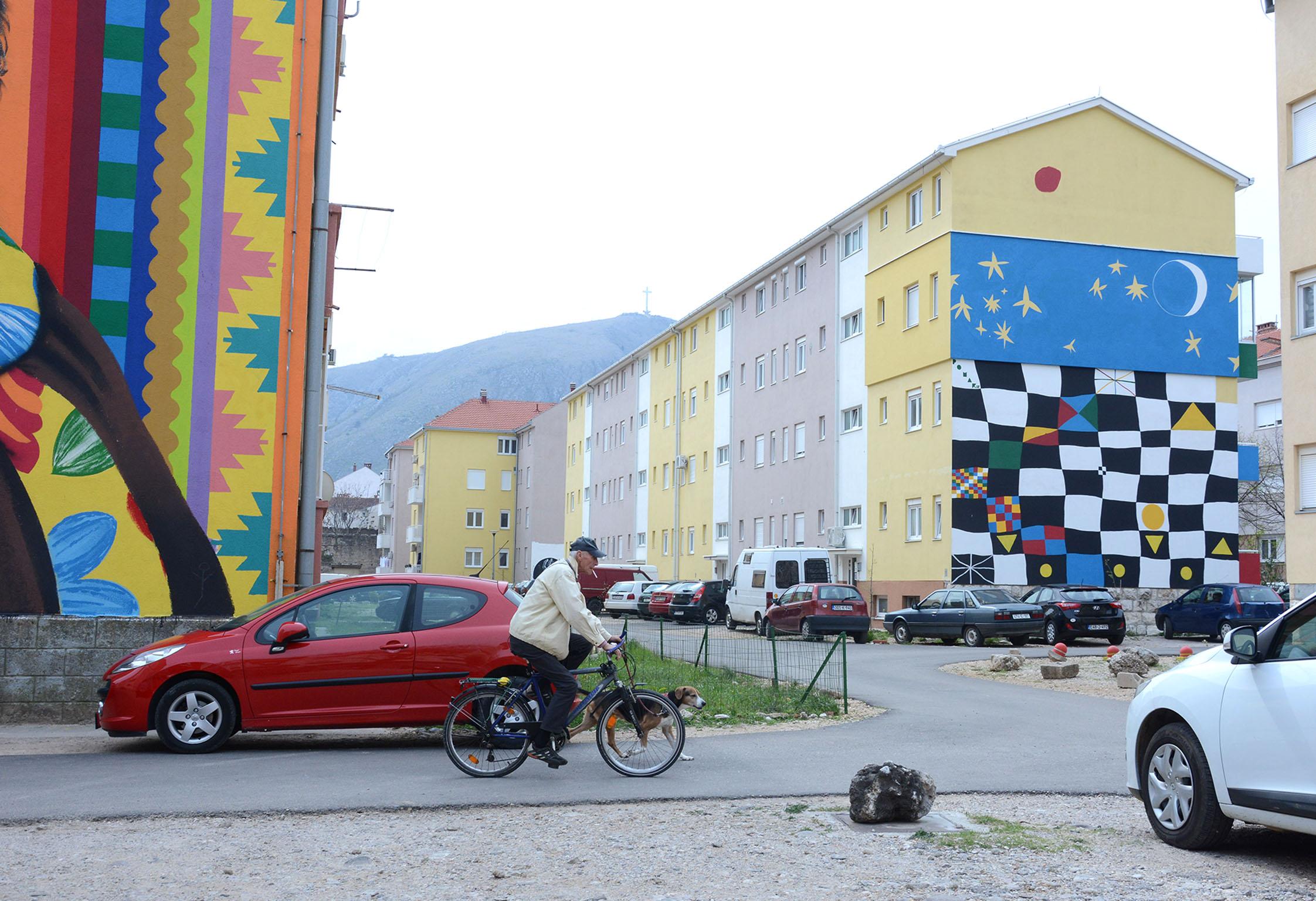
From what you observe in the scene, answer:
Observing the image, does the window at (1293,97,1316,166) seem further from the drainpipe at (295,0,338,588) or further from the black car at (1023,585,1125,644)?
the drainpipe at (295,0,338,588)

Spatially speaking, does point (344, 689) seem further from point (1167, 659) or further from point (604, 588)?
point (604, 588)

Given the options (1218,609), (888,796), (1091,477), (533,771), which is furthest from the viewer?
(1091,477)

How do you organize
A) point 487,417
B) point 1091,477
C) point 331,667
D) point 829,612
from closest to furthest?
point 331,667, point 829,612, point 1091,477, point 487,417

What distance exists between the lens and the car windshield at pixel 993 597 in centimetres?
3058

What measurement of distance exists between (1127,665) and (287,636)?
1379 centimetres

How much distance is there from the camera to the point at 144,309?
48.2ft

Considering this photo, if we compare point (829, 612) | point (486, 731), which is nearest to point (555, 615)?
point (486, 731)

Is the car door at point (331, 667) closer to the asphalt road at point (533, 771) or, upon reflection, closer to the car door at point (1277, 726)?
the asphalt road at point (533, 771)

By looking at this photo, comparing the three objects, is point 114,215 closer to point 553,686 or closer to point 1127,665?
point 553,686

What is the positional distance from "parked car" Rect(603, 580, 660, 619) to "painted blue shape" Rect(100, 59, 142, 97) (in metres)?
33.9

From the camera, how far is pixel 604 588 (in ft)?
168

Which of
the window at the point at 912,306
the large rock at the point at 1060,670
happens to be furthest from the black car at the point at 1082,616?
the window at the point at 912,306

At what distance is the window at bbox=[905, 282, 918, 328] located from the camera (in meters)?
39.8

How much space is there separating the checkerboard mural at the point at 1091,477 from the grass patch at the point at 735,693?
1938 centimetres
